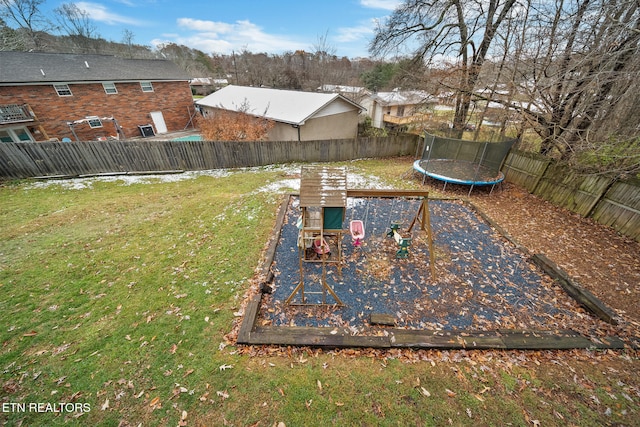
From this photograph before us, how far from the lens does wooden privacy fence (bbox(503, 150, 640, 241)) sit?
6.61 metres

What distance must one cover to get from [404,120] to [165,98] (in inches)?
998

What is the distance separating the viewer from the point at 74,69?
739 inches

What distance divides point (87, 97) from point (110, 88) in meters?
1.83

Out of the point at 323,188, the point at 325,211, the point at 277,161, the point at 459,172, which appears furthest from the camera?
the point at 277,161

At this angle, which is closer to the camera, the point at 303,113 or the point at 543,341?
the point at 543,341

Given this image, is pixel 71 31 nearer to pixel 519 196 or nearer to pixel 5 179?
pixel 5 179

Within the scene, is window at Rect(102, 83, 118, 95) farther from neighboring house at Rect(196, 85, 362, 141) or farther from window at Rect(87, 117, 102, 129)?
neighboring house at Rect(196, 85, 362, 141)

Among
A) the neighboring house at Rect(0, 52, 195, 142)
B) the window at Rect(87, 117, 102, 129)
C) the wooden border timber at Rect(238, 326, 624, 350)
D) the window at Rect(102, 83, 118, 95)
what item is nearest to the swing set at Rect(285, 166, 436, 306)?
the wooden border timber at Rect(238, 326, 624, 350)

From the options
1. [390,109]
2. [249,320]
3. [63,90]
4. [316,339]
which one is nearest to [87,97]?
[63,90]

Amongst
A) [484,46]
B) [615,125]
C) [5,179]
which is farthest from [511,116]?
[5,179]

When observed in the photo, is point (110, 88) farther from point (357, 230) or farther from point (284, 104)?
point (357, 230)

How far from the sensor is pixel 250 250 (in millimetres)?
6273

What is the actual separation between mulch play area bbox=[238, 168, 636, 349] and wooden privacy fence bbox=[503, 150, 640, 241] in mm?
3456

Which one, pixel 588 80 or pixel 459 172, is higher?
pixel 588 80
